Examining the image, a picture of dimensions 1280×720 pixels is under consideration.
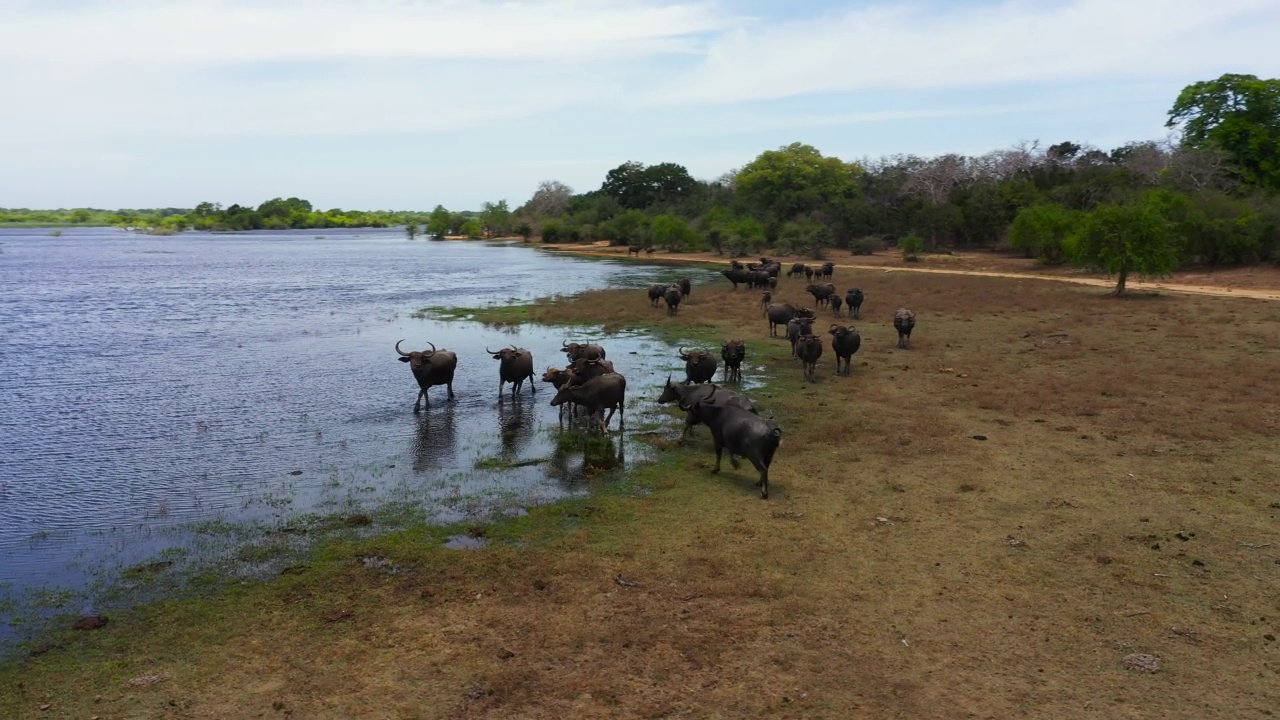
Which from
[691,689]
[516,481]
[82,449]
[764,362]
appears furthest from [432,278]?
[691,689]

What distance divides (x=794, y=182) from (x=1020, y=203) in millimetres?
31589

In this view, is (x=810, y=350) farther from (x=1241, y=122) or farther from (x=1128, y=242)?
(x=1241, y=122)

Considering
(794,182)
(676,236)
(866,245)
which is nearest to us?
(866,245)

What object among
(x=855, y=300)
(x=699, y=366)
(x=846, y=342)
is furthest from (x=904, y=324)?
(x=699, y=366)

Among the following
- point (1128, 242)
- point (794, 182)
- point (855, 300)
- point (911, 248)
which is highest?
point (794, 182)

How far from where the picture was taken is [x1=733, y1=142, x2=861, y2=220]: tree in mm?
69812

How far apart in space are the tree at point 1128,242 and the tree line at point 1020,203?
42mm

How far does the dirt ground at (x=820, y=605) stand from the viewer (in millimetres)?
6176

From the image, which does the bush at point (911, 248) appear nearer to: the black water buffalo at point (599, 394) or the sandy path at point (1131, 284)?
the sandy path at point (1131, 284)

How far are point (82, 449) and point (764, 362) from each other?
13.6m

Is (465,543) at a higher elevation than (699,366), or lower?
lower

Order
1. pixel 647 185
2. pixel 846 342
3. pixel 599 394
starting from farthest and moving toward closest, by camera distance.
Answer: pixel 647 185, pixel 846 342, pixel 599 394

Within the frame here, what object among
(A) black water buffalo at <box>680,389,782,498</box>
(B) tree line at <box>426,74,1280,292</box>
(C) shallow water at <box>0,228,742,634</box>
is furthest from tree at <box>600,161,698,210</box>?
(A) black water buffalo at <box>680,389,782,498</box>

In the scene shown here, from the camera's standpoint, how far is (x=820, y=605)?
7555 millimetres
